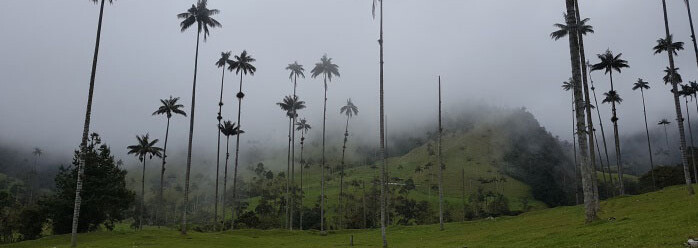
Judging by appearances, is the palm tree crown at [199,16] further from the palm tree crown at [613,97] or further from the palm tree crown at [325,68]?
the palm tree crown at [613,97]

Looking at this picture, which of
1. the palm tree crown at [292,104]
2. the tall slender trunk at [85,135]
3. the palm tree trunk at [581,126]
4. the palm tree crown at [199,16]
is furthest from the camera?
the palm tree crown at [292,104]

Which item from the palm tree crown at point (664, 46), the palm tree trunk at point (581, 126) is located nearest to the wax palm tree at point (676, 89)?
the palm tree crown at point (664, 46)

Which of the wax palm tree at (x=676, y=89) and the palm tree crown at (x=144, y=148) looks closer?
the wax palm tree at (x=676, y=89)

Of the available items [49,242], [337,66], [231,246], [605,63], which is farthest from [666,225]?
[337,66]

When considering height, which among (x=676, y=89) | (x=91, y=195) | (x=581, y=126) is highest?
(x=676, y=89)

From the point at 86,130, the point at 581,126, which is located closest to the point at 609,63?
the point at 581,126

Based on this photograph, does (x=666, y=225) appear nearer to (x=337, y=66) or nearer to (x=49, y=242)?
(x=49, y=242)

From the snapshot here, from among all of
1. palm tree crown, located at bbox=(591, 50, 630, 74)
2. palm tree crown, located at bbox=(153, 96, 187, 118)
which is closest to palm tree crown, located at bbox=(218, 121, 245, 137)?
palm tree crown, located at bbox=(153, 96, 187, 118)

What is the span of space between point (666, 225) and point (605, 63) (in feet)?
185

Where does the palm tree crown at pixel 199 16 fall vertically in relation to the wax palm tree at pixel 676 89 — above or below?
above

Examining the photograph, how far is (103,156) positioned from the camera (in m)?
77.0

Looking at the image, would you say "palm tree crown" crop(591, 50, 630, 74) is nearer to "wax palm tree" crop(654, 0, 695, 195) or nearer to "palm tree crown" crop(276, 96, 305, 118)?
"wax palm tree" crop(654, 0, 695, 195)

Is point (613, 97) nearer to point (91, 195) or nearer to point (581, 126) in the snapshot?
point (581, 126)

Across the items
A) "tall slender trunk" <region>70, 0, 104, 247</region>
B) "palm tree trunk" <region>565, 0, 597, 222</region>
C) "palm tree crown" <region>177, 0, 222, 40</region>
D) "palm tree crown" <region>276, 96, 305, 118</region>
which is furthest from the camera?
"palm tree crown" <region>276, 96, 305, 118</region>
